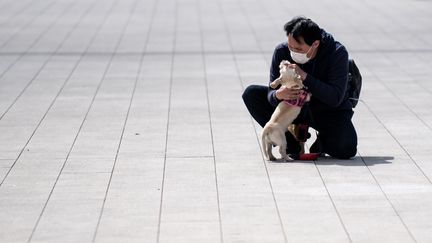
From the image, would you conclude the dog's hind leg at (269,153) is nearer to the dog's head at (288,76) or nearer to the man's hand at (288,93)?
the man's hand at (288,93)

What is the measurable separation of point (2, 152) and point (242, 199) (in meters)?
2.37

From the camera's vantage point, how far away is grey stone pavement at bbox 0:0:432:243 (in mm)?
6562

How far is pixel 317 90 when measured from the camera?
8031 millimetres

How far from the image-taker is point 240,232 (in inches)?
249

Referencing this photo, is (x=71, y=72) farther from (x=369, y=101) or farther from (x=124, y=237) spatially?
(x=124, y=237)

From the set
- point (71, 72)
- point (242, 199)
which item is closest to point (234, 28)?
point (71, 72)

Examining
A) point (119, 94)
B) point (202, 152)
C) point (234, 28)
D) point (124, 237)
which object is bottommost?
point (234, 28)

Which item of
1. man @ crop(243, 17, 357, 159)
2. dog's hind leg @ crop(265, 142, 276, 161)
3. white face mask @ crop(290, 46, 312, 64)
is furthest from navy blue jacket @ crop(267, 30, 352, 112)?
dog's hind leg @ crop(265, 142, 276, 161)

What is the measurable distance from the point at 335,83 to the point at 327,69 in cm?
12

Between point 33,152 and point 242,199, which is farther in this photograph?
point 33,152

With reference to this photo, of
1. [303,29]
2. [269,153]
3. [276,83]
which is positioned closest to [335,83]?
[276,83]

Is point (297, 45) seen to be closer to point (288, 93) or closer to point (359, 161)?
point (288, 93)

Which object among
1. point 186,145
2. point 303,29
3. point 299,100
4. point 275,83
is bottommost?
point 186,145

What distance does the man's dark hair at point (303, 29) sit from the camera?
25.6 ft
